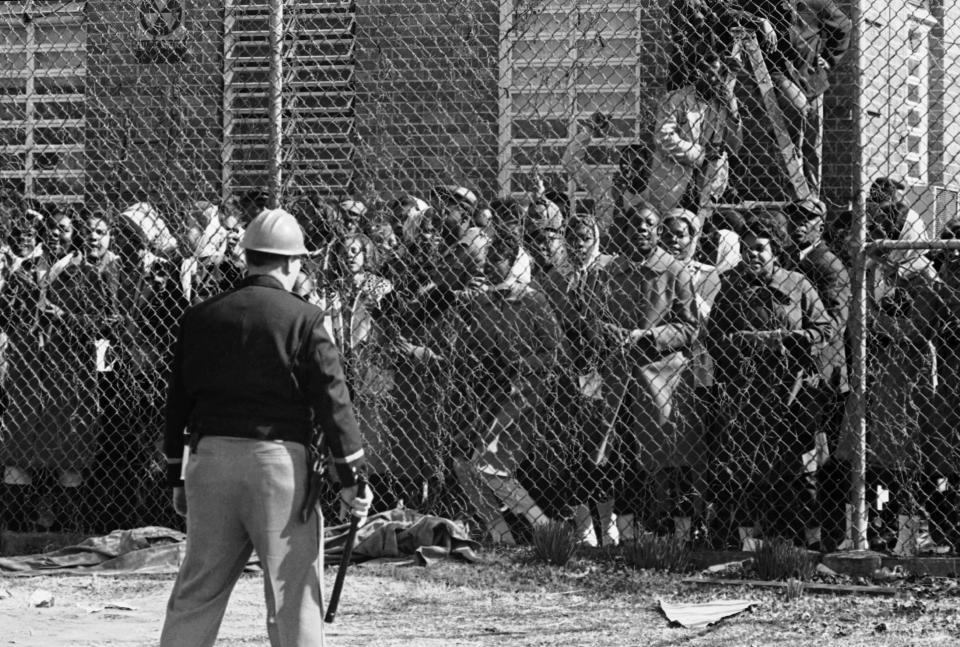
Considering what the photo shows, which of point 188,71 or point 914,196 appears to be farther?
point 188,71

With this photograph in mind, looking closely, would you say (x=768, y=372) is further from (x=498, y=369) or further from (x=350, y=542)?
(x=350, y=542)

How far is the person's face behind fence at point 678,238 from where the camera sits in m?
8.27

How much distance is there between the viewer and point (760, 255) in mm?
8148

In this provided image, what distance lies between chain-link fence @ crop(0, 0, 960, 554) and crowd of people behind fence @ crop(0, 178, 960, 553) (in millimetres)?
18

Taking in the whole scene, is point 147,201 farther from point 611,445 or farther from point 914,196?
point 914,196

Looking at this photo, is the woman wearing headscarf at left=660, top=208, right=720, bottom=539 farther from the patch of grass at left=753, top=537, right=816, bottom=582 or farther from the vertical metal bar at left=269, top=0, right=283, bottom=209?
the vertical metal bar at left=269, top=0, right=283, bottom=209

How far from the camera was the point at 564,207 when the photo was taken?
337 inches

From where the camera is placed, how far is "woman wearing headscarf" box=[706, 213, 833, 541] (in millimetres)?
8102

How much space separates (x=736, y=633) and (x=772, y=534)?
1.50 metres

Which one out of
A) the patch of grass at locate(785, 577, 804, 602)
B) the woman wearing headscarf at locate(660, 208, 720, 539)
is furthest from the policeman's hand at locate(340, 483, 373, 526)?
the woman wearing headscarf at locate(660, 208, 720, 539)

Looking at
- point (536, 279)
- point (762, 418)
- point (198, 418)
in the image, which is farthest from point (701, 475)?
point (198, 418)

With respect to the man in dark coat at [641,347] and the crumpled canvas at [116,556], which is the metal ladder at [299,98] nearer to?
the man in dark coat at [641,347]

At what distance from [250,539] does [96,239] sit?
4.61 metres

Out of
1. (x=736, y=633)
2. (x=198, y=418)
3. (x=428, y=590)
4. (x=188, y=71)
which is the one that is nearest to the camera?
(x=198, y=418)
